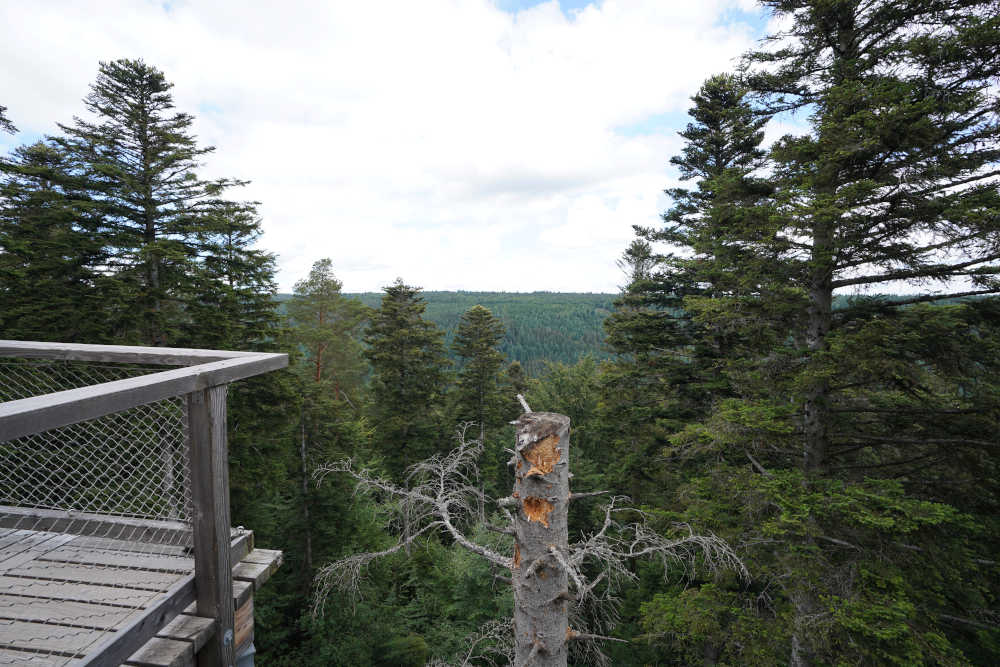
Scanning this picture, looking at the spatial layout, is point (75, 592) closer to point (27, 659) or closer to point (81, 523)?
→ point (27, 659)

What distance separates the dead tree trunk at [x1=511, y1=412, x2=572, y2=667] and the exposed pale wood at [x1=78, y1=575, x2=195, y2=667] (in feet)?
6.43

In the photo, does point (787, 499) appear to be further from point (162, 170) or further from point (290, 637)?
point (290, 637)

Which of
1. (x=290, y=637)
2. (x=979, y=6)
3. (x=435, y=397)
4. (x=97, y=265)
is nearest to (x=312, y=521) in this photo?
(x=290, y=637)

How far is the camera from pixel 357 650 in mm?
10188

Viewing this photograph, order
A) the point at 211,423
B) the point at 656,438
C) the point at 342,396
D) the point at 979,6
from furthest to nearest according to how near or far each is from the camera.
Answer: the point at 342,396, the point at 656,438, the point at 979,6, the point at 211,423

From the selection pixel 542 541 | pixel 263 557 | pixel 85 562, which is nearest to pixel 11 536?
pixel 85 562

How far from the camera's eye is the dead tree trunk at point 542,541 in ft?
9.39

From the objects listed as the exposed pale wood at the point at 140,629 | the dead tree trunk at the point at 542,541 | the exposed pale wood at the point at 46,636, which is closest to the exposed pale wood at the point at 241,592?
the exposed pale wood at the point at 140,629

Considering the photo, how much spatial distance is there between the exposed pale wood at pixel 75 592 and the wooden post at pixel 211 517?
252 millimetres

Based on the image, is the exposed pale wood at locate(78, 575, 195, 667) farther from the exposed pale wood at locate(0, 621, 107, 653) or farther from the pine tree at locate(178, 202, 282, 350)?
the pine tree at locate(178, 202, 282, 350)

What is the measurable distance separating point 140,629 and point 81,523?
4.36 feet

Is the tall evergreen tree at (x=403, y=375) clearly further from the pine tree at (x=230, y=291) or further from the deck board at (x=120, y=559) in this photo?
the deck board at (x=120, y=559)

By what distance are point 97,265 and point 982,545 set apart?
49.4 feet

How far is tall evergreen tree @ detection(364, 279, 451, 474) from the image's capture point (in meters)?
16.7
